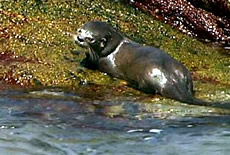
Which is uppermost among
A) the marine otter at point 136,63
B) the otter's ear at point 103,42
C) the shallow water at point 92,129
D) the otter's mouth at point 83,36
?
the otter's mouth at point 83,36

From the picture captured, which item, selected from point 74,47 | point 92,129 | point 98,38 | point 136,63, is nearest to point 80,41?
point 98,38

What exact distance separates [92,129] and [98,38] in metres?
2.56

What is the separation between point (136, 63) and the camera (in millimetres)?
7957

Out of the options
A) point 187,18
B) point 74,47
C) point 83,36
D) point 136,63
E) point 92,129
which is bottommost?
point 92,129

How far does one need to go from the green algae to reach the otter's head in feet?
0.66

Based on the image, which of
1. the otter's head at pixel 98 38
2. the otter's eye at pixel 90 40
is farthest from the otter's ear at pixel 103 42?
the otter's eye at pixel 90 40

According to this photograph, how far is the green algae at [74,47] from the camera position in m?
7.76

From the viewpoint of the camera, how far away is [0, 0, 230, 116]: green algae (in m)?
7.76

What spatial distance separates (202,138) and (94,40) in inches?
116

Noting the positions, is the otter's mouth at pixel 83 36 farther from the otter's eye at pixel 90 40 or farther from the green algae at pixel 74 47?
the green algae at pixel 74 47

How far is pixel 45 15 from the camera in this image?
30.7ft

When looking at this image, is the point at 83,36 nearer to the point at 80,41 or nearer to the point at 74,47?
the point at 80,41

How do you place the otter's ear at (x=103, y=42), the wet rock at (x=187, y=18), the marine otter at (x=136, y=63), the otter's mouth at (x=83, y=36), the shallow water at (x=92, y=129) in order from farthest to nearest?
1. the wet rock at (x=187, y=18)
2. the otter's ear at (x=103, y=42)
3. the otter's mouth at (x=83, y=36)
4. the marine otter at (x=136, y=63)
5. the shallow water at (x=92, y=129)

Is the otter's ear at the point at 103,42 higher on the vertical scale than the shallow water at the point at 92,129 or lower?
higher
